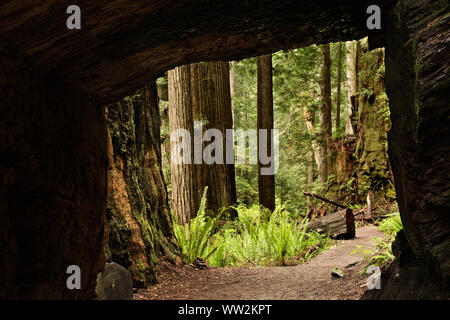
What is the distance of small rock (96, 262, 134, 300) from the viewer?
3490 mm

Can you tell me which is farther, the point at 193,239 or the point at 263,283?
the point at 193,239

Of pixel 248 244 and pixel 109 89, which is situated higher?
pixel 109 89

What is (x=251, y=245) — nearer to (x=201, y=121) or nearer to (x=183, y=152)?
(x=183, y=152)

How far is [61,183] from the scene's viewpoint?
2785 millimetres

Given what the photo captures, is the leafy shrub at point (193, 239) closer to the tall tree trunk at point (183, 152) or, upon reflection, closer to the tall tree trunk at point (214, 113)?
the tall tree trunk at point (183, 152)

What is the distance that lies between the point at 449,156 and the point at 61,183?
8.74 ft

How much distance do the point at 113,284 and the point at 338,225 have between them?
601 cm

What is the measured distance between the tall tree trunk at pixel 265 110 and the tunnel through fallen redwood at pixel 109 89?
7749 mm

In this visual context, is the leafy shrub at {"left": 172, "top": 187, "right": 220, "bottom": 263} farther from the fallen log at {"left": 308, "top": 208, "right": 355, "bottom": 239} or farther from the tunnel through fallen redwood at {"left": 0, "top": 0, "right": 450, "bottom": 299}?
the fallen log at {"left": 308, "top": 208, "right": 355, "bottom": 239}

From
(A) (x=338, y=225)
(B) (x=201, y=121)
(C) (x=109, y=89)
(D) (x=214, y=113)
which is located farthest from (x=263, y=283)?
(D) (x=214, y=113)

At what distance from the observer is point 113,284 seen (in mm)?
3637

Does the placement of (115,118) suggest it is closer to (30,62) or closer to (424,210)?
(30,62)

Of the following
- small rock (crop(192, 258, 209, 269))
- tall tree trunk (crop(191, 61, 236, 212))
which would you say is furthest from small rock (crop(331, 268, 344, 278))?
tall tree trunk (crop(191, 61, 236, 212))
